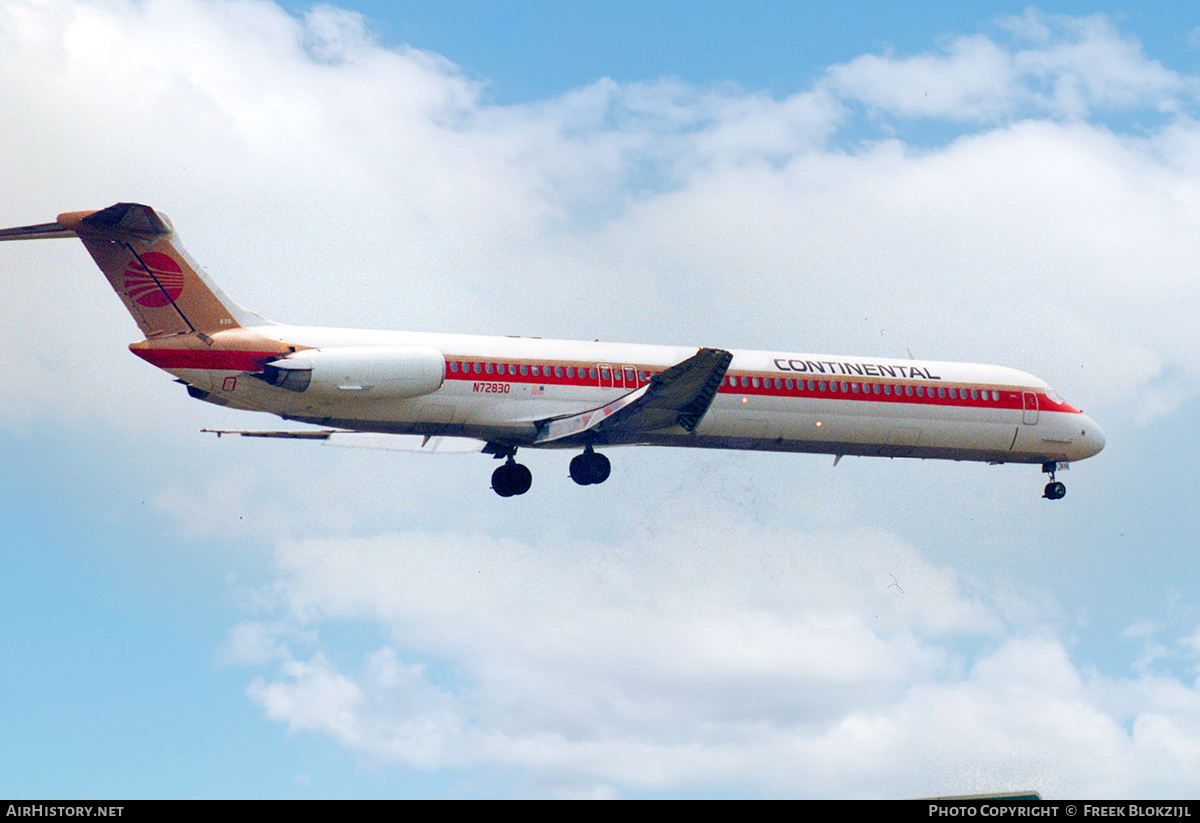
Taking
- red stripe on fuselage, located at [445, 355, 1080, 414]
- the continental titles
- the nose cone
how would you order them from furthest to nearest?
the nose cone, the continental titles, red stripe on fuselage, located at [445, 355, 1080, 414]

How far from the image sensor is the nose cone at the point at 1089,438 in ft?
132

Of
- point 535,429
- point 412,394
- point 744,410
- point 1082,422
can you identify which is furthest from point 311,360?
point 1082,422

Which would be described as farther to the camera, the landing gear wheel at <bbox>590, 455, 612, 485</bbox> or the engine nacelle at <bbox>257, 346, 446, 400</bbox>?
the landing gear wheel at <bbox>590, 455, 612, 485</bbox>

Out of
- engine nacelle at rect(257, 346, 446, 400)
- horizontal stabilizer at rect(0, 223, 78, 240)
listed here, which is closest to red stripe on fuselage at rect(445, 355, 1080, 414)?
engine nacelle at rect(257, 346, 446, 400)

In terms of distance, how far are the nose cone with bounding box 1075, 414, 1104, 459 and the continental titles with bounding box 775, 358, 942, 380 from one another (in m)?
5.04

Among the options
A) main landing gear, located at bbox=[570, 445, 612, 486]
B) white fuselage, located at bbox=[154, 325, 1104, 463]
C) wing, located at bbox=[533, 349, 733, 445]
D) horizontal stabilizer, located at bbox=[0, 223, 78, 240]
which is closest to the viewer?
horizontal stabilizer, located at bbox=[0, 223, 78, 240]

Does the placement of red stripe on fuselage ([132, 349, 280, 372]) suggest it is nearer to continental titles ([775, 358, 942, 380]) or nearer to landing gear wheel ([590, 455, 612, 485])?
landing gear wheel ([590, 455, 612, 485])

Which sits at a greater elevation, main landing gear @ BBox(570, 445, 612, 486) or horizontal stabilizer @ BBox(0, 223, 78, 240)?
horizontal stabilizer @ BBox(0, 223, 78, 240)

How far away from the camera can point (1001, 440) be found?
38812mm

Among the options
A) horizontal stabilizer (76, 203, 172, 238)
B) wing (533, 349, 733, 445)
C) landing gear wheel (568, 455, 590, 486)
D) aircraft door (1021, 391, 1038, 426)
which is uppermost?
aircraft door (1021, 391, 1038, 426)

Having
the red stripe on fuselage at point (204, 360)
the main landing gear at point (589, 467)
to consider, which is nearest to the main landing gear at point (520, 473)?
the main landing gear at point (589, 467)

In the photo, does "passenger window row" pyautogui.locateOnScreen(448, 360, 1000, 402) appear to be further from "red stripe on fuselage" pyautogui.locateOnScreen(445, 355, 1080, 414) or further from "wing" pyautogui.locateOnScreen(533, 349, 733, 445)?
"wing" pyautogui.locateOnScreen(533, 349, 733, 445)

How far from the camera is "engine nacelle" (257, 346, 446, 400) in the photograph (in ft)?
98.7
